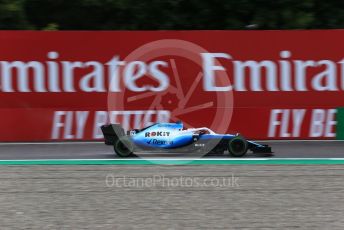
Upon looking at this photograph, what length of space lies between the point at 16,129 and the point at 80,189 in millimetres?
6907

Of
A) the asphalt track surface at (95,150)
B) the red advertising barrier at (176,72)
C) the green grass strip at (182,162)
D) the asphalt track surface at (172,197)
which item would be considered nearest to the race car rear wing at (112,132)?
the asphalt track surface at (95,150)

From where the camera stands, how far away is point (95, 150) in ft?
44.0

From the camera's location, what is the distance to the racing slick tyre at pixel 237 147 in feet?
38.8

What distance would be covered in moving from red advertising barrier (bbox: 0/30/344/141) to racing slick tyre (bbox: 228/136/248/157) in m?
3.57

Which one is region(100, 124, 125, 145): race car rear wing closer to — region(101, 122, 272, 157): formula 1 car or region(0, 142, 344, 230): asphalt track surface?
A: region(101, 122, 272, 157): formula 1 car

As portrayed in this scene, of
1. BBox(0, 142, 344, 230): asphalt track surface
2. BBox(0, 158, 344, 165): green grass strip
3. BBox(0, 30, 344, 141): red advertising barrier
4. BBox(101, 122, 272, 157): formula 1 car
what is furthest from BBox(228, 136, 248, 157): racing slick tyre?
BBox(0, 30, 344, 141): red advertising barrier

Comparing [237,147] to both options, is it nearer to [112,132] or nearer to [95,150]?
[112,132]

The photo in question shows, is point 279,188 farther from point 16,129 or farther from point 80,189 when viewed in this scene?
point 16,129

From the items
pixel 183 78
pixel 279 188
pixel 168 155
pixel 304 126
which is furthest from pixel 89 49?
pixel 279 188

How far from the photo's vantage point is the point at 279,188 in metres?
8.80

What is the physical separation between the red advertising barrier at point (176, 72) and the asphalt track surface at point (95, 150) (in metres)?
1.44

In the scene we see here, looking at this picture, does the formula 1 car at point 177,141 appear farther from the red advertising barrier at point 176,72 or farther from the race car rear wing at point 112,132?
the red advertising barrier at point 176,72

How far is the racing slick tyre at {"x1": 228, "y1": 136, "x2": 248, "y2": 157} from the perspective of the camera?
11820mm

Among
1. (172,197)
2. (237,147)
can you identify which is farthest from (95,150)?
(172,197)
